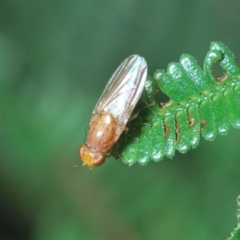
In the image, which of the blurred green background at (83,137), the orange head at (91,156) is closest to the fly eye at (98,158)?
the orange head at (91,156)

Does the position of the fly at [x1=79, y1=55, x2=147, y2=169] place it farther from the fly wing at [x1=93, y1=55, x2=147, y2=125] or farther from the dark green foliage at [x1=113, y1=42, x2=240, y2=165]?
the dark green foliage at [x1=113, y1=42, x2=240, y2=165]

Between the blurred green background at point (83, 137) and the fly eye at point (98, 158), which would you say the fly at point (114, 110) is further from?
the blurred green background at point (83, 137)

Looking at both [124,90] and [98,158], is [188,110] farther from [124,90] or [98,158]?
[98,158]

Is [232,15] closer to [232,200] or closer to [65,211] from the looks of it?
[232,200]

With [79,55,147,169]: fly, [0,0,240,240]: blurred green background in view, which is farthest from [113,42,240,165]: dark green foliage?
[0,0,240,240]: blurred green background

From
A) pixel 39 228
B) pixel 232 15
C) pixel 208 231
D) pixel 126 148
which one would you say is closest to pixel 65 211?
pixel 39 228

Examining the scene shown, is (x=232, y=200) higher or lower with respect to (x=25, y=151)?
lower

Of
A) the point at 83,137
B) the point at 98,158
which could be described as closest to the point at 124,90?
the point at 98,158
